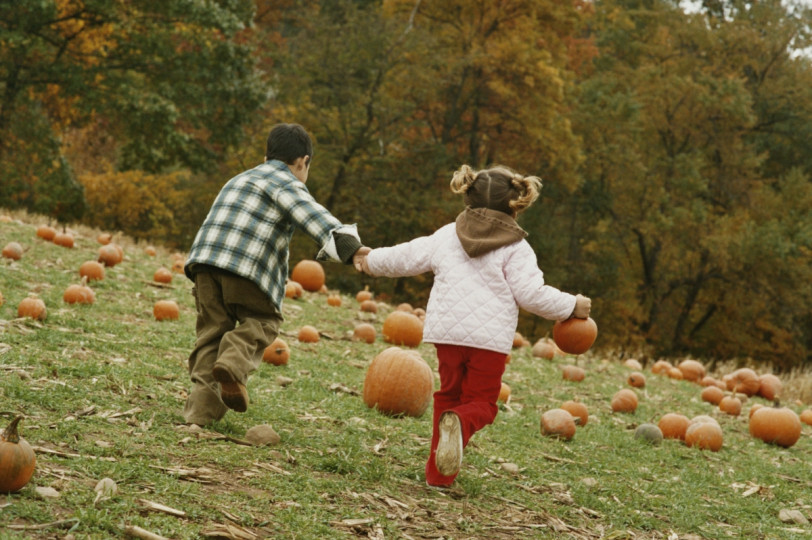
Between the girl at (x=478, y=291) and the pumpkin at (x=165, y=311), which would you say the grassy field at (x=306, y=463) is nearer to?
the pumpkin at (x=165, y=311)

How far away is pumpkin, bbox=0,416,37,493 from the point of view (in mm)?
3195

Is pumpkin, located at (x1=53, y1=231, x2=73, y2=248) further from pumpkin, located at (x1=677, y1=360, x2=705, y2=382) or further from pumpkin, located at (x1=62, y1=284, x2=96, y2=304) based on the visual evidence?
pumpkin, located at (x1=677, y1=360, x2=705, y2=382)

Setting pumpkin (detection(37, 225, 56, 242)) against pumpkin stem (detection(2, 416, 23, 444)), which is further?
pumpkin (detection(37, 225, 56, 242))

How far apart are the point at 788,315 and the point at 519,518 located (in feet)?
89.0

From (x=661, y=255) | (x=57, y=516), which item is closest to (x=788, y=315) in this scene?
(x=661, y=255)

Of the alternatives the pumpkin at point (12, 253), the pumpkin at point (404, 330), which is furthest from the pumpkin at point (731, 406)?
the pumpkin at point (12, 253)

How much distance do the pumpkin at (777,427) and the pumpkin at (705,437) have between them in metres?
1.14

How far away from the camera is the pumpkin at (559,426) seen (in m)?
6.91

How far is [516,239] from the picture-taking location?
478 centimetres

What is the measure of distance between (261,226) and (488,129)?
24.6 m

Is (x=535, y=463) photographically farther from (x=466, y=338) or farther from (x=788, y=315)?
(x=788, y=315)

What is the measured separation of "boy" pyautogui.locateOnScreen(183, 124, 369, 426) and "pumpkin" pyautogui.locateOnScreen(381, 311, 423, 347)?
15.6 ft

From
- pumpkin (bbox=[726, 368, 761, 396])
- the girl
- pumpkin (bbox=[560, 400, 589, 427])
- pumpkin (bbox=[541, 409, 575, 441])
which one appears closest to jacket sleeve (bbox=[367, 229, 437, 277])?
the girl

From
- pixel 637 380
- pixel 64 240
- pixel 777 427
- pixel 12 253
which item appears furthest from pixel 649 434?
pixel 64 240
